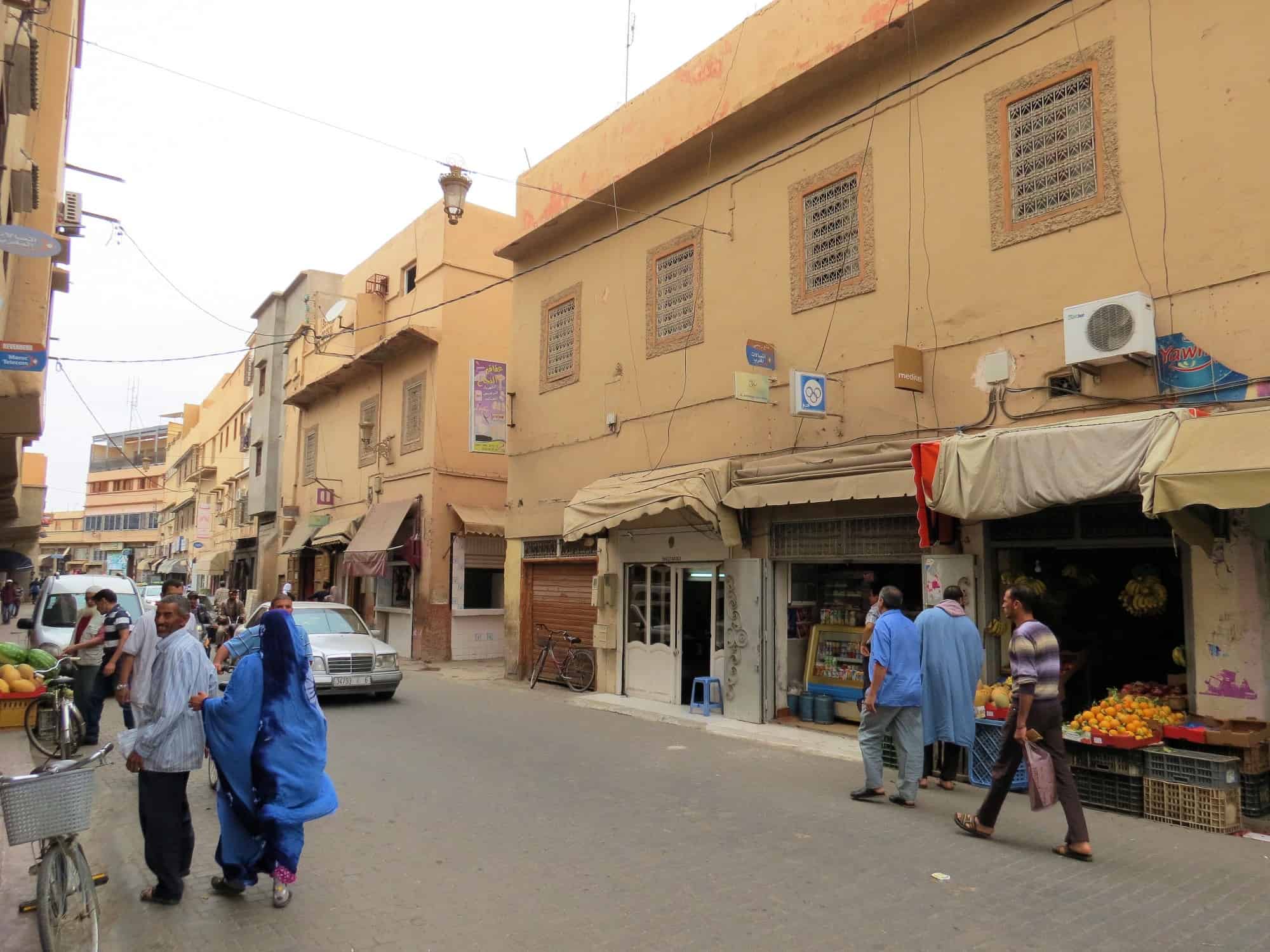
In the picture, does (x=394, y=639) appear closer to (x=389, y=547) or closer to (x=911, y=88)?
(x=389, y=547)

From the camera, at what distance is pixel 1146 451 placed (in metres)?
6.80

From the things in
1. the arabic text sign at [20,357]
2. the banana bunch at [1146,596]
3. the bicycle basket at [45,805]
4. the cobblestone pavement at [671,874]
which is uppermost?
the arabic text sign at [20,357]

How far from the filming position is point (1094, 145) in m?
8.36

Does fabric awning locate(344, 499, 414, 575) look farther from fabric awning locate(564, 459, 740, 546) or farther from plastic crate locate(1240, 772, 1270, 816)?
plastic crate locate(1240, 772, 1270, 816)

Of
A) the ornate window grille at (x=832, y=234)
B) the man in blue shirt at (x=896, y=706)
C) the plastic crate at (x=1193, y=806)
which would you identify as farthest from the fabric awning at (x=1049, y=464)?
the ornate window grille at (x=832, y=234)

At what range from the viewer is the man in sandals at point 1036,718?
19.1 ft

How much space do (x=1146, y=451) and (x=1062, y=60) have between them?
14.1 ft

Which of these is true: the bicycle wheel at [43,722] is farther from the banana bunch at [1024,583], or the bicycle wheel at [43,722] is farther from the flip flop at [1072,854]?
the banana bunch at [1024,583]

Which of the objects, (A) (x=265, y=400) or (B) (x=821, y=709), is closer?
(B) (x=821, y=709)

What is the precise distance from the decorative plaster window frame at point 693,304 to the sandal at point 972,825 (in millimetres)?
7919

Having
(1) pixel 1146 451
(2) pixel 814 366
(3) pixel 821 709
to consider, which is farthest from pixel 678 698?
(1) pixel 1146 451

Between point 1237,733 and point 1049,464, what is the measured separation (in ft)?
7.99

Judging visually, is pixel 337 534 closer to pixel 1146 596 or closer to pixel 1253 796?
pixel 1146 596

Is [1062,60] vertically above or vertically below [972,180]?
above
